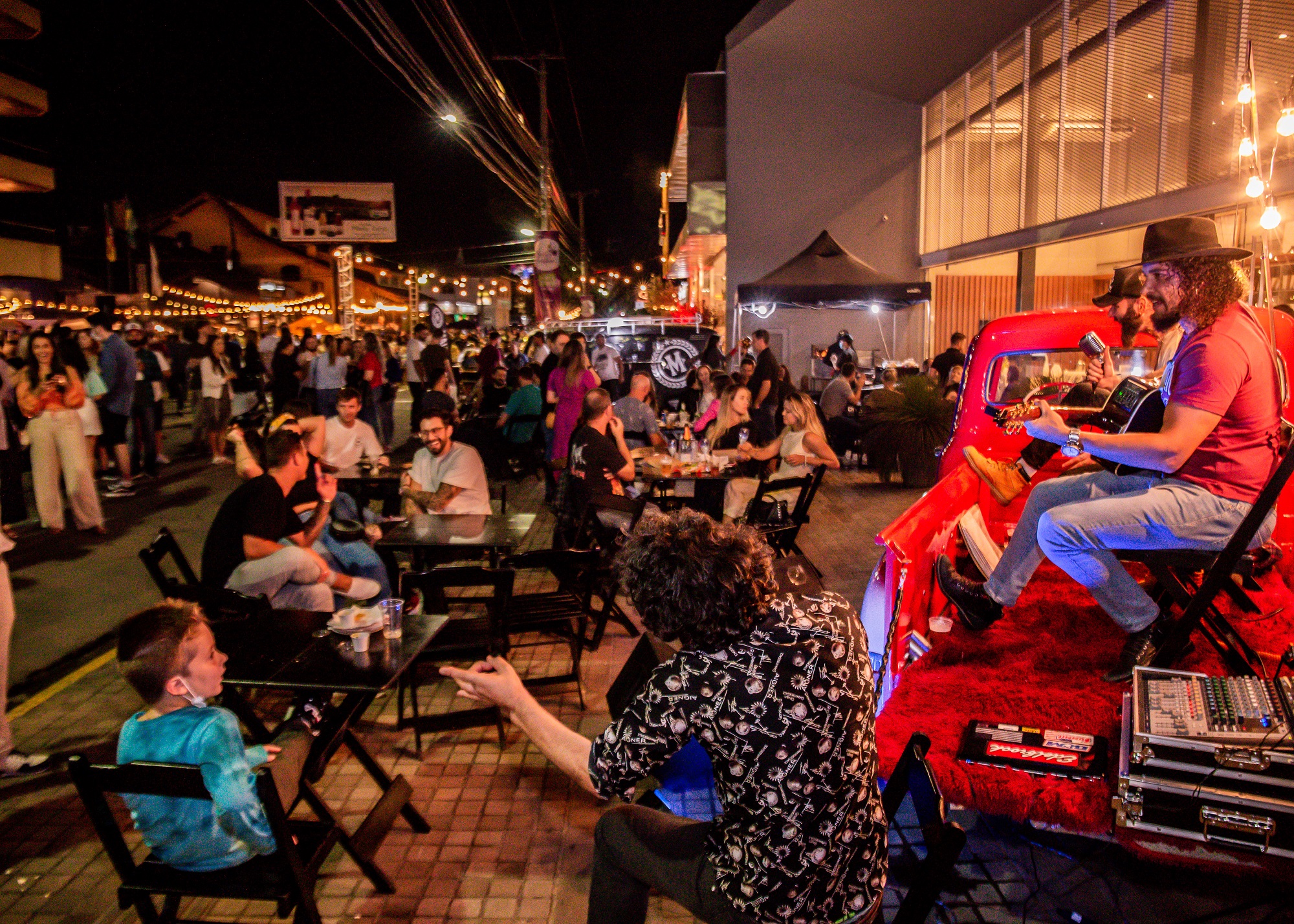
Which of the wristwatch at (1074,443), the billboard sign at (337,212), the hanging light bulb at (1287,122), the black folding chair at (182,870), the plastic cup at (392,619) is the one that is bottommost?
the black folding chair at (182,870)

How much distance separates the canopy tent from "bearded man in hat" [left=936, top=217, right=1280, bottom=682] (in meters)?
10.8

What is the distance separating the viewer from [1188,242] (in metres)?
3.10

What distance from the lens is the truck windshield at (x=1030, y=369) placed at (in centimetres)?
479

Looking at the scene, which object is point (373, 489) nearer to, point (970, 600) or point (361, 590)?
point (361, 590)

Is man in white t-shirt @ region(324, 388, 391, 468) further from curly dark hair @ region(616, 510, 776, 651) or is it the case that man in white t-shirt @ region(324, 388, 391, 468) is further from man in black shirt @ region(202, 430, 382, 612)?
curly dark hair @ region(616, 510, 776, 651)

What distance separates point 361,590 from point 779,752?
3.96 meters

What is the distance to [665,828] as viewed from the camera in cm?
226

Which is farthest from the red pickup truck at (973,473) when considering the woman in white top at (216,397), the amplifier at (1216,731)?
the woman in white top at (216,397)

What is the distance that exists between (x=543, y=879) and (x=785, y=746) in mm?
1853

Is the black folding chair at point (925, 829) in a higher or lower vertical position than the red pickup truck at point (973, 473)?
lower

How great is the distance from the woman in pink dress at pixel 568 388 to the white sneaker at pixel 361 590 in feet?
12.1

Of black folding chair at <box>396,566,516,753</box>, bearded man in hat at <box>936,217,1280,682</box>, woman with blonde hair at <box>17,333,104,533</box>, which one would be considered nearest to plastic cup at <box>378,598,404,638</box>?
black folding chair at <box>396,566,516,753</box>

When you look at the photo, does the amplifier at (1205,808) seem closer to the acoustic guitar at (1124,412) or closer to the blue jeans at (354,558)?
the acoustic guitar at (1124,412)

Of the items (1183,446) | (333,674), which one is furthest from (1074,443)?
(333,674)
